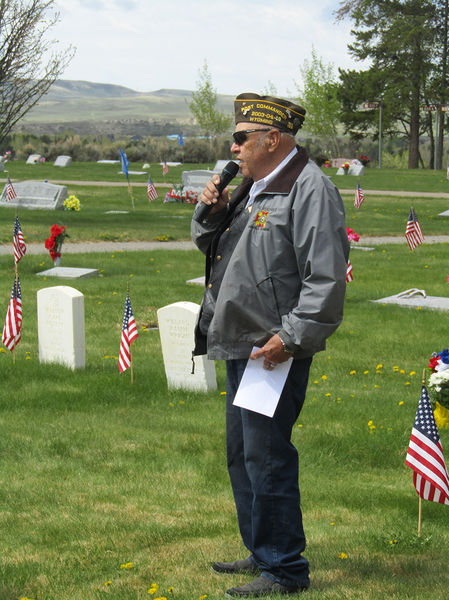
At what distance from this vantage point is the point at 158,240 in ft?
69.3

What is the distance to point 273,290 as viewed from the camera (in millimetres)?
3812

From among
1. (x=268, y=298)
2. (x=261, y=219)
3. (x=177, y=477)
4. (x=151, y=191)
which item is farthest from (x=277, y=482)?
(x=151, y=191)

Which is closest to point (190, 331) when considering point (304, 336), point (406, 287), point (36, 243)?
point (304, 336)

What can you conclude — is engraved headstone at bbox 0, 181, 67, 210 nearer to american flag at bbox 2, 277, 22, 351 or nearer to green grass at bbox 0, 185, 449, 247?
green grass at bbox 0, 185, 449, 247

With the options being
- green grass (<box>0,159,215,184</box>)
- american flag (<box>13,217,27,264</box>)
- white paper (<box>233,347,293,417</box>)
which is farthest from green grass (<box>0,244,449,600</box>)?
green grass (<box>0,159,215,184</box>)

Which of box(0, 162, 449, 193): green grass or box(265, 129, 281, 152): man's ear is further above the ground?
box(265, 129, 281, 152): man's ear

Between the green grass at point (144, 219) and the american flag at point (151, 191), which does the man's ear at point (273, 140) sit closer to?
the green grass at point (144, 219)

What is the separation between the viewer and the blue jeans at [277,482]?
390 centimetres

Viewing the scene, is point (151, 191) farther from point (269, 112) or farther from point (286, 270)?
point (286, 270)

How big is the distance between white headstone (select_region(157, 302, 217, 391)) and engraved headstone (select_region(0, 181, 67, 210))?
64.6ft

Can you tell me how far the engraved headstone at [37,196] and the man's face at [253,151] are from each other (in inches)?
941

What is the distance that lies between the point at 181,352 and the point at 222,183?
4.34 meters

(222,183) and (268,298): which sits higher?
(222,183)

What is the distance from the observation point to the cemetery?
4.53 meters
